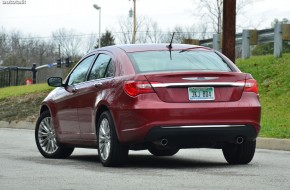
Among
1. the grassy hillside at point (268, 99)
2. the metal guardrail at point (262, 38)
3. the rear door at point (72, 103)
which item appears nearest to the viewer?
the rear door at point (72, 103)

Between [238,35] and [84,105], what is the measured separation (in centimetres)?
1790

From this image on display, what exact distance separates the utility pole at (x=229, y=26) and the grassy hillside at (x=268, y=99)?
75.7 inches

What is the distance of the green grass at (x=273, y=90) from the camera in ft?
56.0

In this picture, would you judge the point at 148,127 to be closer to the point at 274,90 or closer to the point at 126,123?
the point at 126,123

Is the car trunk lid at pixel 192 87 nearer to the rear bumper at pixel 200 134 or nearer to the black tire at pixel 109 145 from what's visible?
the rear bumper at pixel 200 134

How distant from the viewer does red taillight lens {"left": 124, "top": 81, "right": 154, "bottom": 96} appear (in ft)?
30.7

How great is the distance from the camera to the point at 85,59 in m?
11.4

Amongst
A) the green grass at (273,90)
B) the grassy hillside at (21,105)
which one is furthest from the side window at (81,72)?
the grassy hillside at (21,105)

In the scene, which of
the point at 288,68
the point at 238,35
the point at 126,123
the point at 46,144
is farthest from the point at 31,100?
the point at 126,123

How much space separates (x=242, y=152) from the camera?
33.4ft

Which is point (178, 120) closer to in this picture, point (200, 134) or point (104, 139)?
point (200, 134)

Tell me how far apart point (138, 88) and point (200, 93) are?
0.74m

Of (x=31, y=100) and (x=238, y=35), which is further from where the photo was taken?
(x=31, y=100)

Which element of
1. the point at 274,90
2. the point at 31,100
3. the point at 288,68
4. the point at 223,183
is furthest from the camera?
the point at 31,100
